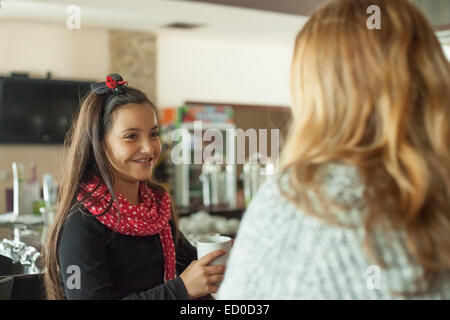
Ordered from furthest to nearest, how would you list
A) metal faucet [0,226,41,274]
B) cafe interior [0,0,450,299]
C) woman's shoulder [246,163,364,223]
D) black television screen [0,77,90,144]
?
black television screen [0,77,90,144]
cafe interior [0,0,450,299]
metal faucet [0,226,41,274]
woman's shoulder [246,163,364,223]

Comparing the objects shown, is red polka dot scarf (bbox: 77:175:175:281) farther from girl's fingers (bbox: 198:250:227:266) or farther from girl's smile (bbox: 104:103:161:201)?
girl's fingers (bbox: 198:250:227:266)

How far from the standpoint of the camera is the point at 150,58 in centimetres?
692

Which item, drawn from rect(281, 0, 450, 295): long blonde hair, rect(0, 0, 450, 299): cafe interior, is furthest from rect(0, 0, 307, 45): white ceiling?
rect(281, 0, 450, 295): long blonde hair

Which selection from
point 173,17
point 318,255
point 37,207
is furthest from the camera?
point 173,17

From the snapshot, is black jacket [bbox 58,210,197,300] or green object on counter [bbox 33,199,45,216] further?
green object on counter [bbox 33,199,45,216]

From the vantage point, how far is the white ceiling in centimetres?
483

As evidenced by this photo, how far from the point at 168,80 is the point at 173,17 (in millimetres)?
1535

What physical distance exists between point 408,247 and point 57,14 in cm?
590

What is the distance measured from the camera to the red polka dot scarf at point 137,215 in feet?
4.08

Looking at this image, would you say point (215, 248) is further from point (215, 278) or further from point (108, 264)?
point (108, 264)

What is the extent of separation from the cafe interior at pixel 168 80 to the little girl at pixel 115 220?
3.44 metres

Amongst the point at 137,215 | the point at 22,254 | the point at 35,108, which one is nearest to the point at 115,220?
the point at 137,215

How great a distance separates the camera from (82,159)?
4.35 feet

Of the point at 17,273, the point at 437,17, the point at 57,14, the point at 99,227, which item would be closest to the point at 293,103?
Answer: the point at 99,227
